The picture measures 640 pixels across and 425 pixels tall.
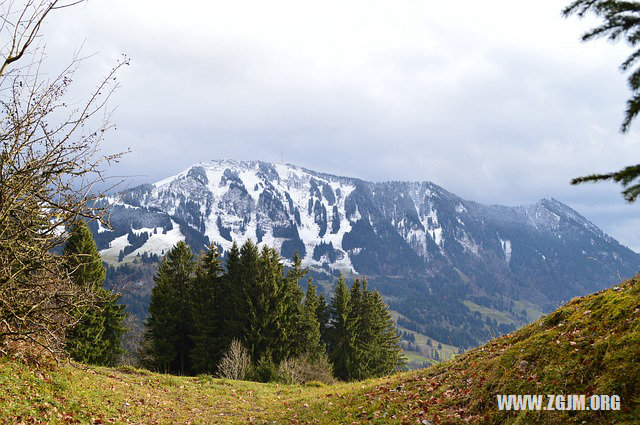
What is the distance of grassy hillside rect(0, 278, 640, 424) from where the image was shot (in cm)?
940

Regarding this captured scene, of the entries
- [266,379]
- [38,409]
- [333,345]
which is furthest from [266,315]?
[38,409]

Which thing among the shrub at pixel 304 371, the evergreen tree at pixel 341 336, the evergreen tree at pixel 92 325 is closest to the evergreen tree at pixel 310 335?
the shrub at pixel 304 371

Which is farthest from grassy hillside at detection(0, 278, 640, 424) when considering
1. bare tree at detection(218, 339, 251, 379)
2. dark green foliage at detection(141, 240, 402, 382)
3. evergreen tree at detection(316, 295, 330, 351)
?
evergreen tree at detection(316, 295, 330, 351)

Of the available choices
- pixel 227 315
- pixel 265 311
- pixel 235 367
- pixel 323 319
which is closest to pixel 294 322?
pixel 265 311

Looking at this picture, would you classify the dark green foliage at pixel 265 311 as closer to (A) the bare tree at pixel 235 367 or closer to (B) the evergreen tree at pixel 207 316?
(B) the evergreen tree at pixel 207 316

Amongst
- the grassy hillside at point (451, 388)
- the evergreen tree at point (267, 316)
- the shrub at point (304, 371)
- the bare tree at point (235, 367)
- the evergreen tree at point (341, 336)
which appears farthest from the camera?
the evergreen tree at point (341, 336)

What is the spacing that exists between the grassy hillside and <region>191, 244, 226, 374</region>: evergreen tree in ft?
78.6

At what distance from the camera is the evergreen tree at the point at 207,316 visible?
44059 mm

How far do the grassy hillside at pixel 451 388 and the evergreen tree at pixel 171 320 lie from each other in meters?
25.9

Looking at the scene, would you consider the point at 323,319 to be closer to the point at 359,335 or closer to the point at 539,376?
the point at 359,335

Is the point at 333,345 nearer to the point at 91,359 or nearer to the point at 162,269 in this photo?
the point at 162,269

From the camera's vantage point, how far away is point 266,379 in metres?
33.6

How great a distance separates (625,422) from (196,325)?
4311 cm

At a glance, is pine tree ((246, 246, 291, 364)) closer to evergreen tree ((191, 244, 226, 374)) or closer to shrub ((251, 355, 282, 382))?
evergreen tree ((191, 244, 226, 374))
